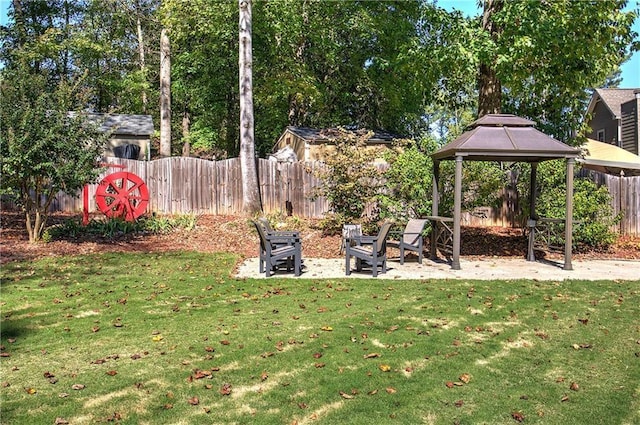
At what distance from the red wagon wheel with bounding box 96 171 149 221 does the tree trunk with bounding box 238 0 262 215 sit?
118 inches

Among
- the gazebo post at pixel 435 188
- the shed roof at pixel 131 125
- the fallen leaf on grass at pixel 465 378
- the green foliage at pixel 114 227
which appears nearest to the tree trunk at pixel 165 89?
the shed roof at pixel 131 125

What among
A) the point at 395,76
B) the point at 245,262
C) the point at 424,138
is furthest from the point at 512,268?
the point at 395,76

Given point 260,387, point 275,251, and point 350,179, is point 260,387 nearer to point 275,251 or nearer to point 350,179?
point 275,251

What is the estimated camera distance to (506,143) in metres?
9.54

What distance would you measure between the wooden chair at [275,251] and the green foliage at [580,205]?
6641 mm

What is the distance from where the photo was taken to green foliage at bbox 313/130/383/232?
13.8m

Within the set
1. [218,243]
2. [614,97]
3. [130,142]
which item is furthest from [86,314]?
Result: [614,97]

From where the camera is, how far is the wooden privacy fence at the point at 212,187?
650 inches

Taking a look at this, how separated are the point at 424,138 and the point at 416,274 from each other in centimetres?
470

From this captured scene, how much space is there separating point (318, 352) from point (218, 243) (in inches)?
322

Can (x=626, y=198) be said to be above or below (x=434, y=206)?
above

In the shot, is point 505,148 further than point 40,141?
No

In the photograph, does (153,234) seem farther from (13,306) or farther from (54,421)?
(54,421)

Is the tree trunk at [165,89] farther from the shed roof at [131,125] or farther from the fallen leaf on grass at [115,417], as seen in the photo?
the fallen leaf on grass at [115,417]
